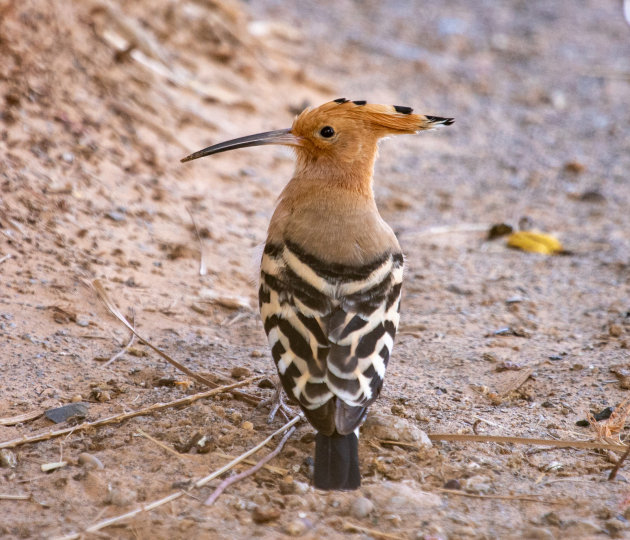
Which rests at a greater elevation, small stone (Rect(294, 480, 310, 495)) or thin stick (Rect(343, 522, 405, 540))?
small stone (Rect(294, 480, 310, 495))

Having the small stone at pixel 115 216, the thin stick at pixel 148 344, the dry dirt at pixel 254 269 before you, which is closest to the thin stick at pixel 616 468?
the dry dirt at pixel 254 269

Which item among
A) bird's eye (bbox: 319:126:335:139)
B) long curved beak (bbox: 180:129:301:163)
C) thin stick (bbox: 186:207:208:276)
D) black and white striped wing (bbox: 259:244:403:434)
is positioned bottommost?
black and white striped wing (bbox: 259:244:403:434)

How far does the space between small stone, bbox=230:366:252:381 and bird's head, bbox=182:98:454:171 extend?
96 centimetres

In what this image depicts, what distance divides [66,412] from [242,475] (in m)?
0.75

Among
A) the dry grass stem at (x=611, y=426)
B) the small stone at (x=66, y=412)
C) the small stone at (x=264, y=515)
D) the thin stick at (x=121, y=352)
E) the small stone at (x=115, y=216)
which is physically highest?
the small stone at (x=115, y=216)

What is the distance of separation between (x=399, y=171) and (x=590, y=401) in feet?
11.6

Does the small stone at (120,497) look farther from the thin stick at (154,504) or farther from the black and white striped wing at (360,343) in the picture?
the black and white striped wing at (360,343)

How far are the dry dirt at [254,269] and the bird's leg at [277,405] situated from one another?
0.04m

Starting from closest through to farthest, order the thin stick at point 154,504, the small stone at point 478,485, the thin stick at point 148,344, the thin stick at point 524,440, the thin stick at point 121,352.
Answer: the thin stick at point 154,504 < the small stone at point 478,485 < the thin stick at point 524,440 < the thin stick at point 148,344 < the thin stick at point 121,352

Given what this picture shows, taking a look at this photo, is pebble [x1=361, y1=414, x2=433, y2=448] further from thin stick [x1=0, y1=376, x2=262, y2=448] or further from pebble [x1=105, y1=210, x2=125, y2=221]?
pebble [x1=105, y1=210, x2=125, y2=221]

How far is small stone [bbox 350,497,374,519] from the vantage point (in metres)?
2.47

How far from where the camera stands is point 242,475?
8.59ft

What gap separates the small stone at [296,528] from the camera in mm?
2365

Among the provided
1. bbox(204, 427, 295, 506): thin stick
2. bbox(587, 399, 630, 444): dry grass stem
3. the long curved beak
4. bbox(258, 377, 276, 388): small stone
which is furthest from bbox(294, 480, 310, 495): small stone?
the long curved beak
